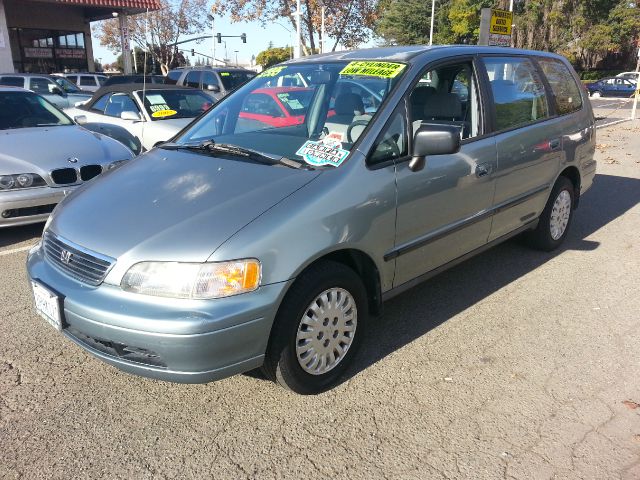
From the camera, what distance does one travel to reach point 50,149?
5535 mm

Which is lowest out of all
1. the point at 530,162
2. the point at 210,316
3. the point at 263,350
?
the point at 263,350

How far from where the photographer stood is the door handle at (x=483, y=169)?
374 cm

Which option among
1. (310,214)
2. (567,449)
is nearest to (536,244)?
(567,449)

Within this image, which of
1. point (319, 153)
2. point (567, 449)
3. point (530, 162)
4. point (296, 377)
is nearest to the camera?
point (567, 449)

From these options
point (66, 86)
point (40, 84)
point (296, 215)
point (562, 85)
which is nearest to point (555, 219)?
point (562, 85)

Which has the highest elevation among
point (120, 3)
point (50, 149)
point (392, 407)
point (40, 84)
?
point (120, 3)

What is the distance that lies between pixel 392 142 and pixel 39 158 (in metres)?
3.82

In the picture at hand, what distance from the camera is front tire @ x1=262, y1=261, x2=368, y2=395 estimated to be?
2.65 m

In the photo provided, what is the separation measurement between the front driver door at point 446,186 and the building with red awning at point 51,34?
25.3 meters

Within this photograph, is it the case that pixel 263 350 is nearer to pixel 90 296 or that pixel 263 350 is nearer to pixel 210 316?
pixel 210 316

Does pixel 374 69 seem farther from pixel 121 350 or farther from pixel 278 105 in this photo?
pixel 121 350

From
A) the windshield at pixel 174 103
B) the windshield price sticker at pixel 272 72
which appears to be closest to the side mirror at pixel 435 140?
the windshield price sticker at pixel 272 72

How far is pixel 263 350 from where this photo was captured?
2586 millimetres

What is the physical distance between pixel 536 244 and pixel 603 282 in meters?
0.72
